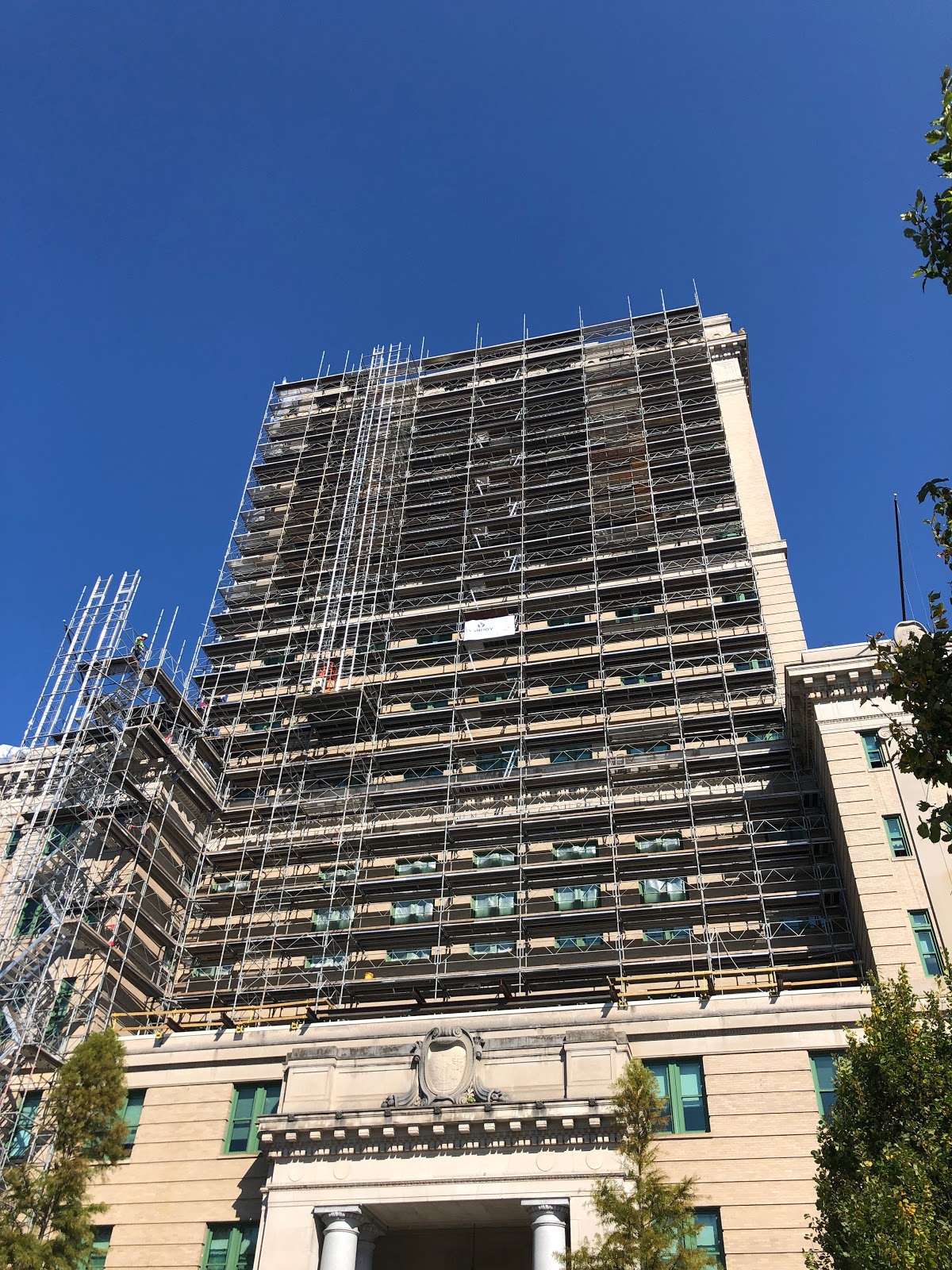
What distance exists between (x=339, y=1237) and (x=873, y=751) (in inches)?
942

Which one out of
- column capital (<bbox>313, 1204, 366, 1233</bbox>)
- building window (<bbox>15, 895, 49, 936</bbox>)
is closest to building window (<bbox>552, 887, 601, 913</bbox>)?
column capital (<bbox>313, 1204, 366, 1233</bbox>)

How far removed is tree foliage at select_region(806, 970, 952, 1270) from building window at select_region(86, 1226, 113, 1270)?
22211mm

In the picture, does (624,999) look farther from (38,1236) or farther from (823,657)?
(38,1236)

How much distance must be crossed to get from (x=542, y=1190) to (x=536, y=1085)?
2791 mm

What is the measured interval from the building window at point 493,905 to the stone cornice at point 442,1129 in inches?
535

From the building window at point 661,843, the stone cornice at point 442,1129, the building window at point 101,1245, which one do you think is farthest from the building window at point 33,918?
the building window at point 661,843

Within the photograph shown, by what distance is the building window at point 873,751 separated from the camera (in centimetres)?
3838

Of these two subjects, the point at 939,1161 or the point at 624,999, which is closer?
the point at 939,1161

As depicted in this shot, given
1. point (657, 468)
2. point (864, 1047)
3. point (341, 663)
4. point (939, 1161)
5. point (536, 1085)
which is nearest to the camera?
point (939, 1161)

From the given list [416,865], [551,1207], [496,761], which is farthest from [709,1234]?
[496,761]

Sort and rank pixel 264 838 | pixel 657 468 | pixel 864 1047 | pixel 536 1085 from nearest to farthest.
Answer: pixel 864 1047
pixel 536 1085
pixel 264 838
pixel 657 468

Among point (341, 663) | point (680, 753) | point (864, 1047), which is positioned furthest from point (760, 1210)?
point (341, 663)

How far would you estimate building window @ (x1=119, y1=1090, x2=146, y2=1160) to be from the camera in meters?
36.0

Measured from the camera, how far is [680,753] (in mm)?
Answer: 45250
